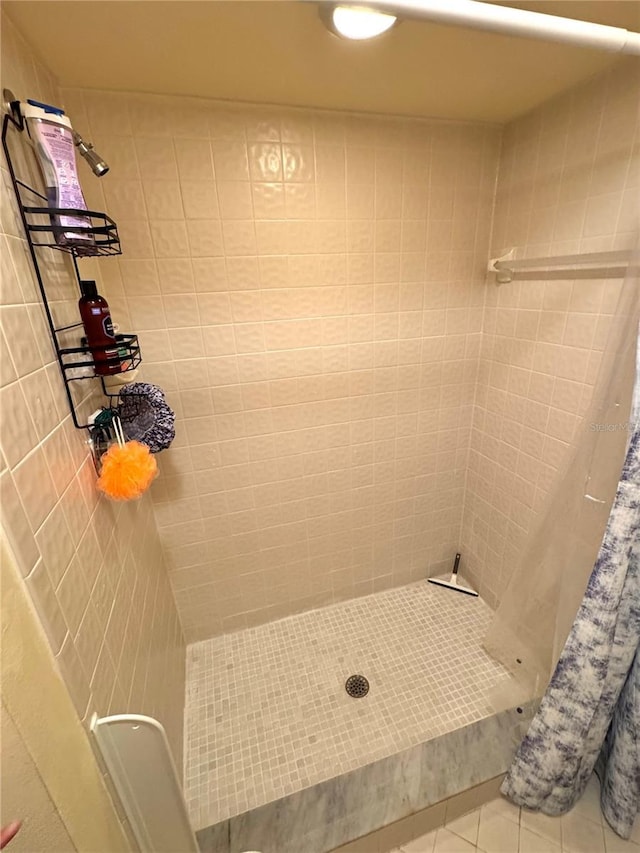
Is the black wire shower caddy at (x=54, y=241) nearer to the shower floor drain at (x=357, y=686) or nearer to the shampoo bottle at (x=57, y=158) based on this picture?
the shampoo bottle at (x=57, y=158)

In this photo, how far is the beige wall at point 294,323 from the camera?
1076 millimetres

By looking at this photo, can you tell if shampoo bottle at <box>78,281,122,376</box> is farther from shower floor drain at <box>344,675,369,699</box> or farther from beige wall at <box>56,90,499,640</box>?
shower floor drain at <box>344,675,369,699</box>

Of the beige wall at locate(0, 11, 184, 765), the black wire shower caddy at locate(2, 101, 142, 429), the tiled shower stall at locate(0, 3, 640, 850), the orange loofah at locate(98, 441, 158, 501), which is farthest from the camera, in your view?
the tiled shower stall at locate(0, 3, 640, 850)

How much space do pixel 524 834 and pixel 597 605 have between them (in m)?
0.74

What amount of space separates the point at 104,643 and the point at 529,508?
135 cm

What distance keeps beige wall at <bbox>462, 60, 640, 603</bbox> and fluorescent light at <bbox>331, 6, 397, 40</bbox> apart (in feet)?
2.22

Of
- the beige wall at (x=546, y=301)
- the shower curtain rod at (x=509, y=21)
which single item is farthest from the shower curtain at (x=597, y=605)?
the shower curtain rod at (x=509, y=21)

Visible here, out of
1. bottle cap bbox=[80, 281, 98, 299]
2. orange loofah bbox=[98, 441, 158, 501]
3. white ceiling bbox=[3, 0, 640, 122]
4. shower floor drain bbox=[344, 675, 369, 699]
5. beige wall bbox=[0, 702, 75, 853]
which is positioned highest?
white ceiling bbox=[3, 0, 640, 122]

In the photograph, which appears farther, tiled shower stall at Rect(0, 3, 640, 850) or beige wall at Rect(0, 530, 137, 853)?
tiled shower stall at Rect(0, 3, 640, 850)

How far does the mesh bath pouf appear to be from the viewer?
1.01m

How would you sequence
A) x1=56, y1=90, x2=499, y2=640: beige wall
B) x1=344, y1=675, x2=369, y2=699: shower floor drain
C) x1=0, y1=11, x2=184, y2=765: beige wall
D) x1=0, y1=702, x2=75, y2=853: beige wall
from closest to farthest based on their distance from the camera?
x1=0, y1=702, x2=75, y2=853: beige wall < x1=0, y1=11, x2=184, y2=765: beige wall < x1=56, y1=90, x2=499, y2=640: beige wall < x1=344, y1=675, x2=369, y2=699: shower floor drain

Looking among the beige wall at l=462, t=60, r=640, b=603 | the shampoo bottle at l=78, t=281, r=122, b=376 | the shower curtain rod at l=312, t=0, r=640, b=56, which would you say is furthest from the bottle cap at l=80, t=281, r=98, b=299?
the beige wall at l=462, t=60, r=640, b=603

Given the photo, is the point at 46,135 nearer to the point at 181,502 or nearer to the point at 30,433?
the point at 30,433

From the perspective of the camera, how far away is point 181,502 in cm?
137
